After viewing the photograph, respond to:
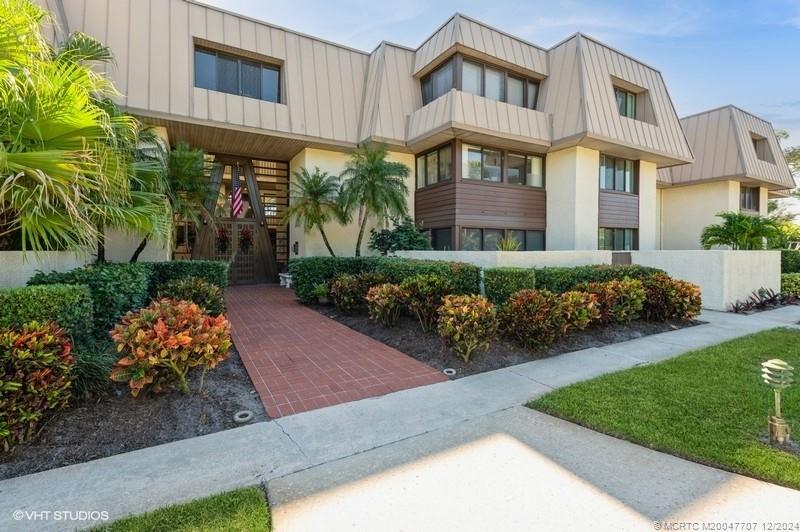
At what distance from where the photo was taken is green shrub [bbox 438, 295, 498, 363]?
521cm

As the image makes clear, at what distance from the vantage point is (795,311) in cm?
966

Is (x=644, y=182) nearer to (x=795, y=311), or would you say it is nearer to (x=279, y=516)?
(x=795, y=311)

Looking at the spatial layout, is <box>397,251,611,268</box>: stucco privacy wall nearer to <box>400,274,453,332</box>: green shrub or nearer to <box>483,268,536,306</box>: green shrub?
<box>483,268,536,306</box>: green shrub

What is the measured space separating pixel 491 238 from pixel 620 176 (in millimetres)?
6103

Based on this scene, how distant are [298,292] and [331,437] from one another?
744cm

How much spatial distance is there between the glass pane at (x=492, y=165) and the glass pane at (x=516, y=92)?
1894 mm

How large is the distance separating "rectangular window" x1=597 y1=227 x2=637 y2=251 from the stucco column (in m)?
0.85

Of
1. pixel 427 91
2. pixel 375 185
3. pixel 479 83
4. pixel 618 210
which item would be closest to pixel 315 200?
pixel 375 185

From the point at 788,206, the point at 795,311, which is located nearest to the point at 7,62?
the point at 795,311

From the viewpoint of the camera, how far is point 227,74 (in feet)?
38.6

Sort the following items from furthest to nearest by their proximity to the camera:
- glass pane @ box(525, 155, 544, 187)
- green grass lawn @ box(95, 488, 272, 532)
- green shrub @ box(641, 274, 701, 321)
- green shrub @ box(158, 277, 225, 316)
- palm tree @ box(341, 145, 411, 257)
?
glass pane @ box(525, 155, 544, 187) < palm tree @ box(341, 145, 411, 257) < green shrub @ box(641, 274, 701, 321) < green shrub @ box(158, 277, 225, 316) < green grass lawn @ box(95, 488, 272, 532)

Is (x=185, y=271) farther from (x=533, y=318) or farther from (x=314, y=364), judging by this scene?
(x=533, y=318)

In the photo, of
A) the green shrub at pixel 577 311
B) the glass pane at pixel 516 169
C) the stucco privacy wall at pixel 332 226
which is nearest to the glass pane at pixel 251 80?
the stucco privacy wall at pixel 332 226

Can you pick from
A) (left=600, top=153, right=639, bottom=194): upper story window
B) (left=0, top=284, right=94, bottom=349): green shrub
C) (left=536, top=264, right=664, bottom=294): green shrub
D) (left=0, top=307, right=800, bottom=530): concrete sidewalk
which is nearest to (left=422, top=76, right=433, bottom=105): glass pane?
(left=600, top=153, right=639, bottom=194): upper story window
